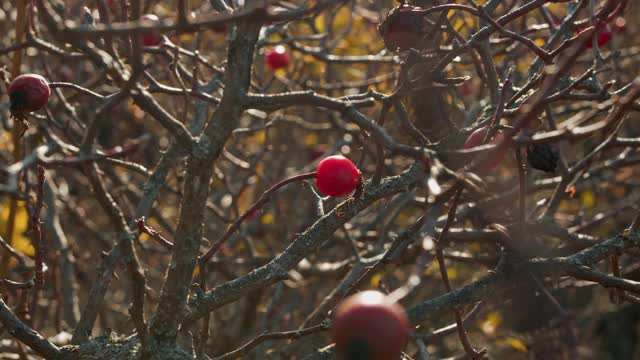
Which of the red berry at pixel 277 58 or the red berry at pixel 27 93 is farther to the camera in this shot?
the red berry at pixel 277 58

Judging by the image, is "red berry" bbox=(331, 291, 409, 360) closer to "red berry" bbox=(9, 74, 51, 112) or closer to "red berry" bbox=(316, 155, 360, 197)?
"red berry" bbox=(316, 155, 360, 197)

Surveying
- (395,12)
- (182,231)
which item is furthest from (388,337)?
(395,12)

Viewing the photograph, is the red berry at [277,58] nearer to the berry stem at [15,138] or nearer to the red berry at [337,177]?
the berry stem at [15,138]

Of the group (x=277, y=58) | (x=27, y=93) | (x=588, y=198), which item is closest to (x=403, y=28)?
(x=27, y=93)

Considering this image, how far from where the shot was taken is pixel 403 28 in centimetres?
244

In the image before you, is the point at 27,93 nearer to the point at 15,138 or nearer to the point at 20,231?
the point at 15,138

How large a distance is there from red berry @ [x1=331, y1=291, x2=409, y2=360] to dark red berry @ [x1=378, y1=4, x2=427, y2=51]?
4.53ft

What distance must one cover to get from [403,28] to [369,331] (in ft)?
4.75

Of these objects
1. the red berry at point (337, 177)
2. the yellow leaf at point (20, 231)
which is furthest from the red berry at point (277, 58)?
the red berry at point (337, 177)

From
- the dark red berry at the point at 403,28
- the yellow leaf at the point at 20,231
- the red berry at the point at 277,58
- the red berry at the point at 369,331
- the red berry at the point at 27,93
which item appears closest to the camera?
the red berry at the point at 369,331

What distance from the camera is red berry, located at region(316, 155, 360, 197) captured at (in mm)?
2133

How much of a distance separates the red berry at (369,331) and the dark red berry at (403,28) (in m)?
1.38

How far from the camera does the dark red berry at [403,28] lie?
2420mm

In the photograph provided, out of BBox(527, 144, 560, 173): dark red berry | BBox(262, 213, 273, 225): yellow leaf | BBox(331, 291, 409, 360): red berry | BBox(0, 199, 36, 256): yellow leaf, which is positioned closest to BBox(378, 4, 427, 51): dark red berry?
BBox(527, 144, 560, 173): dark red berry
